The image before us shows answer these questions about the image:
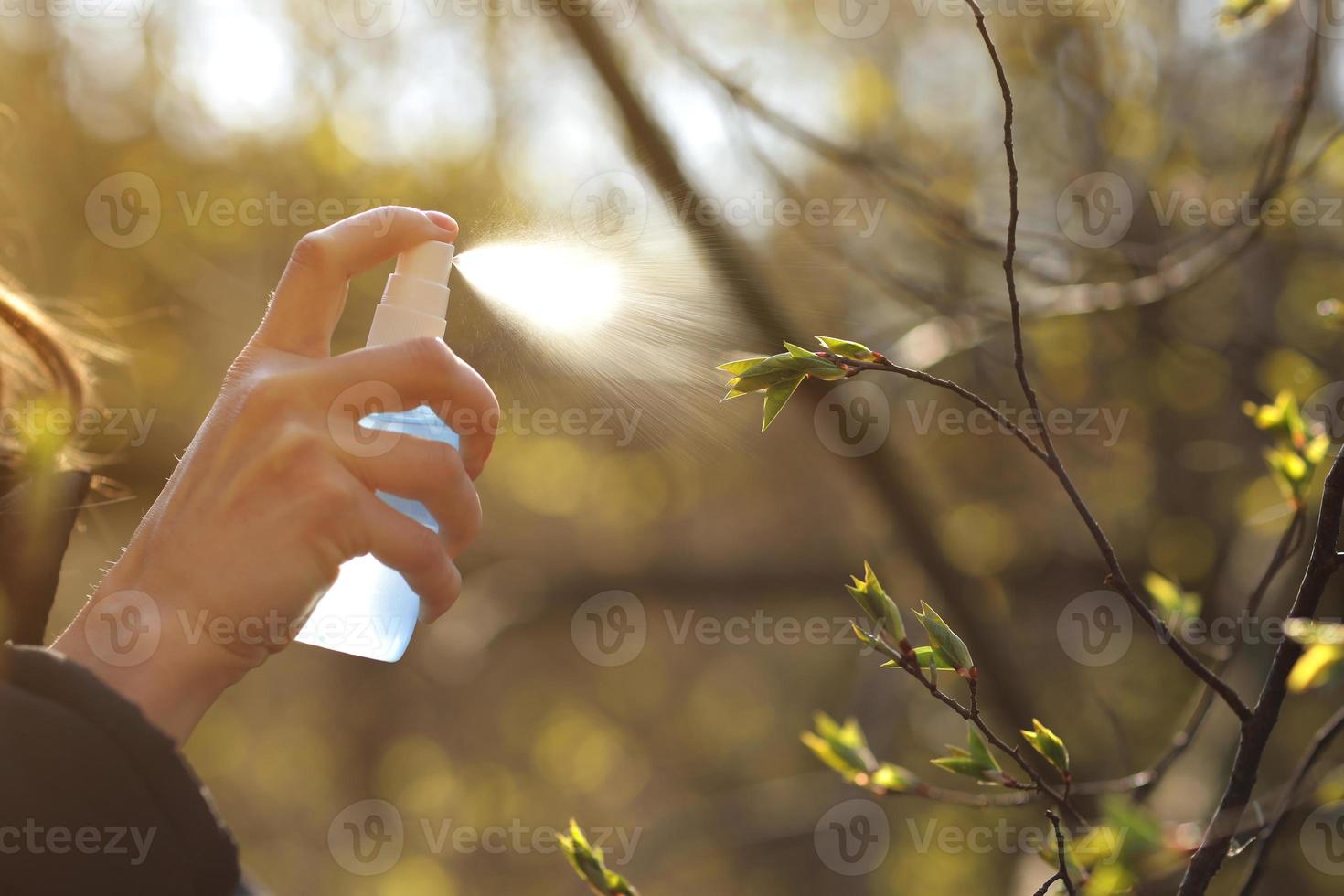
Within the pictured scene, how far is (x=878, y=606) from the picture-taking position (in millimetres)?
817

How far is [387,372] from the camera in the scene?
35.2 inches

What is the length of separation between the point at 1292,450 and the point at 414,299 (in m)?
0.93

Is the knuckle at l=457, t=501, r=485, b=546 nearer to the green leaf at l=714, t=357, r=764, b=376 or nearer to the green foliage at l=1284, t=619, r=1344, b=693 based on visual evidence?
the green leaf at l=714, t=357, r=764, b=376

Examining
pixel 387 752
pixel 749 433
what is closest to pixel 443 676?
pixel 387 752

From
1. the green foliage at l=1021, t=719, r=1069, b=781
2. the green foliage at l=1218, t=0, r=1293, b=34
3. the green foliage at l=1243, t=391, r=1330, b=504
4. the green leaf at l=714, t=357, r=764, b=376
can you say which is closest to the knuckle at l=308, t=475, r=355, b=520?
the green leaf at l=714, t=357, r=764, b=376

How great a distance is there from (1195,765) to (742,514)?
4671 mm

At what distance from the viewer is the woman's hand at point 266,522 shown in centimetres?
88

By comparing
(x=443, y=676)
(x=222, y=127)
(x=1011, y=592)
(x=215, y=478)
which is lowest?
(x=443, y=676)

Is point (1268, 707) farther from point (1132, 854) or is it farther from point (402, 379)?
point (402, 379)

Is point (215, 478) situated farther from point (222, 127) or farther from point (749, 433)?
point (222, 127)

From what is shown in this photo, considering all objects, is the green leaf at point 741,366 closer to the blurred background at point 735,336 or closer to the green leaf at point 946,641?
the green leaf at point 946,641

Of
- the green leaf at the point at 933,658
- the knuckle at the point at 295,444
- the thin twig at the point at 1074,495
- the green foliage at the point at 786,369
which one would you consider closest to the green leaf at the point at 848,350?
the green foliage at the point at 786,369

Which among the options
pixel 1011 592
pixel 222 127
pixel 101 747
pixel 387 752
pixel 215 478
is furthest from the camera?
pixel 387 752

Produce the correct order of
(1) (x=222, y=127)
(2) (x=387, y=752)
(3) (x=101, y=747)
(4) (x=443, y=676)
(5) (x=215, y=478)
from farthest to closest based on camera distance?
(2) (x=387, y=752) < (4) (x=443, y=676) < (1) (x=222, y=127) < (5) (x=215, y=478) < (3) (x=101, y=747)
